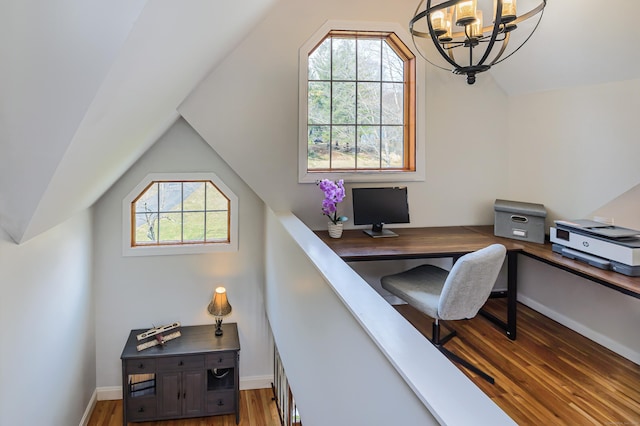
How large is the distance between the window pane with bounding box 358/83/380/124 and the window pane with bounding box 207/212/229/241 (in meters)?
1.81

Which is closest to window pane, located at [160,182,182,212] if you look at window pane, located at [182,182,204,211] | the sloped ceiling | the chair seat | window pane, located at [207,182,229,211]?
window pane, located at [182,182,204,211]

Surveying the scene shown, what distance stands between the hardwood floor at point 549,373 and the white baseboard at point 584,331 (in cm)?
4

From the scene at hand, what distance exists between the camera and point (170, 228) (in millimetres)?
4602

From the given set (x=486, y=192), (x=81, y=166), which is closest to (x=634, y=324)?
(x=486, y=192)

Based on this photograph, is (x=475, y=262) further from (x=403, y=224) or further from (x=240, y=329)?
(x=240, y=329)

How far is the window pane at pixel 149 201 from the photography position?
4.46 meters

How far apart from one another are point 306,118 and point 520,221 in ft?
6.20

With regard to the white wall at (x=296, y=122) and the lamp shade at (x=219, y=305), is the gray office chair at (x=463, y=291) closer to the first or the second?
the white wall at (x=296, y=122)

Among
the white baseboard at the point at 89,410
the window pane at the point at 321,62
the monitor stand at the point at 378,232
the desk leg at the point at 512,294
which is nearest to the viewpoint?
the desk leg at the point at 512,294

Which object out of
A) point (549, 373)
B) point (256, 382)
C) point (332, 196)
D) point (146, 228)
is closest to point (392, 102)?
point (332, 196)

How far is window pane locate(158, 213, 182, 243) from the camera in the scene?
4.57 metres

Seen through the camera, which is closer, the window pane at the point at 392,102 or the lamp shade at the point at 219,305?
the window pane at the point at 392,102

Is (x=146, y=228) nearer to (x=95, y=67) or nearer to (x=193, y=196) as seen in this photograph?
(x=193, y=196)

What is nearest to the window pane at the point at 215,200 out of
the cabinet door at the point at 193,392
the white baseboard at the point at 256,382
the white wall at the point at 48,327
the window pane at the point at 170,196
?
the window pane at the point at 170,196
